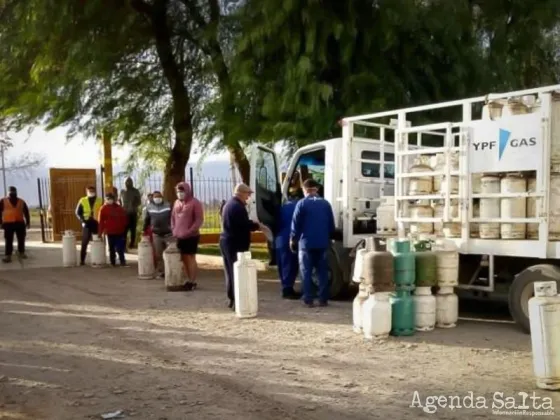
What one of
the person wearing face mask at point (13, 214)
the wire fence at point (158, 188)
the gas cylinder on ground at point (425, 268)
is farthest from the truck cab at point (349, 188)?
the wire fence at point (158, 188)

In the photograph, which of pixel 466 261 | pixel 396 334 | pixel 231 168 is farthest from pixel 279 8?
pixel 231 168

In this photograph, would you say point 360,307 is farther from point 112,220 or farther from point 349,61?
point 112,220

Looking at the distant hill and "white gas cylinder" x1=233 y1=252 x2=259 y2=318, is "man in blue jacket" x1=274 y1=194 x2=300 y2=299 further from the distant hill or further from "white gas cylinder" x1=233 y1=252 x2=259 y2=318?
the distant hill

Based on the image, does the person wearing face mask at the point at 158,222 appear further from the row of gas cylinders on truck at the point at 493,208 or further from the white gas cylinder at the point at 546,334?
the white gas cylinder at the point at 546,334

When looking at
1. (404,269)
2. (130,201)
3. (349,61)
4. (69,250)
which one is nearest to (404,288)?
(404,269)

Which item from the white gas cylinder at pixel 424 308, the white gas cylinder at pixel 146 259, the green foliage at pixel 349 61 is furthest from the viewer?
the white gas cylinder at pixel 146 259

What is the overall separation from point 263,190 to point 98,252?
564cm

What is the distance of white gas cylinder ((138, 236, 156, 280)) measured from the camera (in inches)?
524

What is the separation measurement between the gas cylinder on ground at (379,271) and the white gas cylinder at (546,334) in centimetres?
200

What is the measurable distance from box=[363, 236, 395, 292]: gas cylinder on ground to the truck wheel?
1.52m

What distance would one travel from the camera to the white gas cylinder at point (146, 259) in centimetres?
1330

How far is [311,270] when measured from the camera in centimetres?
973

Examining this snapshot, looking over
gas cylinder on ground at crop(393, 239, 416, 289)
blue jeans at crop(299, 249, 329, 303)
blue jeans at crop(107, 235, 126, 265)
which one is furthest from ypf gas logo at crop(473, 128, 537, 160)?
blue jeans at crop(107, 235, 126, 265)

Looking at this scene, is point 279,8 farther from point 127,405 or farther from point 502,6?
point 127,405
